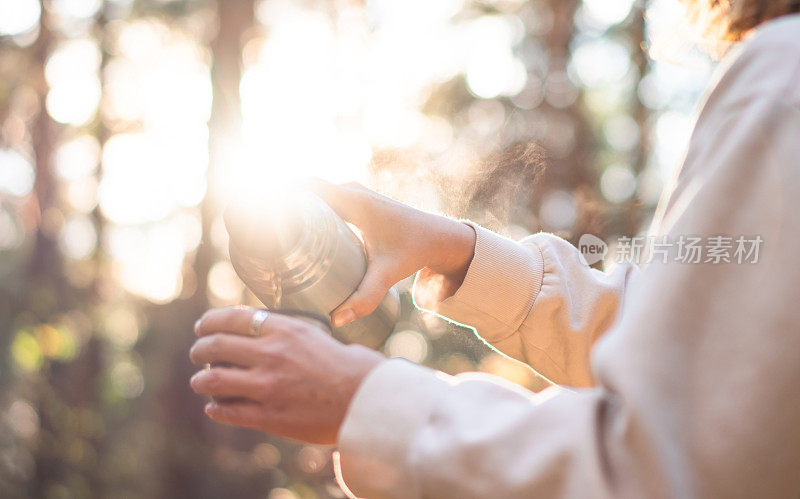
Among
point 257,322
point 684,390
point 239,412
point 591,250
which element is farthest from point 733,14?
point 591,250

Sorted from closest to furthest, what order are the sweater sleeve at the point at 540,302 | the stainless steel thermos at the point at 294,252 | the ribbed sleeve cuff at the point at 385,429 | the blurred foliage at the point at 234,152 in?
the ribbed sleeve cuff at the point at 385,429
the stainless steel thermos at the point at 294,252
the sweater sleeve at the point at 540,302
the blurred foliage at the point at 234,152

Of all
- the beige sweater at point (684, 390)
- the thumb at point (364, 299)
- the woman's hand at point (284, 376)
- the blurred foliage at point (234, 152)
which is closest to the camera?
the beige sweater at point (684, 390)

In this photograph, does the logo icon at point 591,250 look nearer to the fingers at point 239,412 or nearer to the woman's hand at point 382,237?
the woman's hand at point 382,237

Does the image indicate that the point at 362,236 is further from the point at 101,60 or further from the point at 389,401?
the point at 101,60

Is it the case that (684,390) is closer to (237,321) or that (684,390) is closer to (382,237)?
(237,321)

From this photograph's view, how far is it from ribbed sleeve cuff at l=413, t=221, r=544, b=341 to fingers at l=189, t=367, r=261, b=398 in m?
0.90

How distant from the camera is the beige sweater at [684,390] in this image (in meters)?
0.85

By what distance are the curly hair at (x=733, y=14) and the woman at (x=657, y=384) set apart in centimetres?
3

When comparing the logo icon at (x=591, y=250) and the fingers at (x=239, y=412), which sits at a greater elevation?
the fingers at (x=239, y=412)

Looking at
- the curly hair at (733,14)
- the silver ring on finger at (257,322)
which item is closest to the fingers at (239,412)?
the silver ring on finger at (257,322)

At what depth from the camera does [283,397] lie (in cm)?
110

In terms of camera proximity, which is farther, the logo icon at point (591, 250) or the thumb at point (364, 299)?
A: the logo icon at point (591, 250)

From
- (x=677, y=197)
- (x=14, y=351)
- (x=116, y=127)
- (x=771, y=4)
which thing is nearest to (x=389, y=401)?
(x=677, y=197)

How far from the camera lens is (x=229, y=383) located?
3.65 feet
